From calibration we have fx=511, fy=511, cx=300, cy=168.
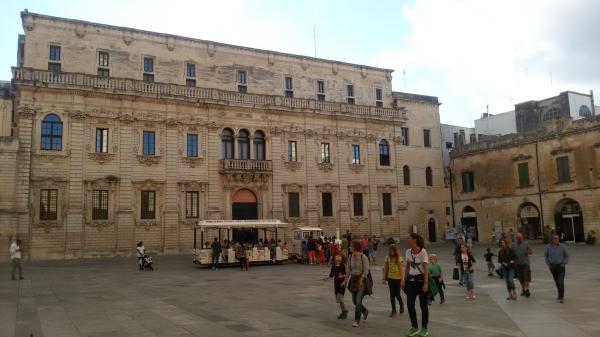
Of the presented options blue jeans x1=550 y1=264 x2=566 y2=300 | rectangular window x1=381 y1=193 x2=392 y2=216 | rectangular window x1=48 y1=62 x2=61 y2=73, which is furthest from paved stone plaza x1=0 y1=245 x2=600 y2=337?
rectangular window x1=381 y1=193 x2=392 y2=216

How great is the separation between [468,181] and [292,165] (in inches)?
696

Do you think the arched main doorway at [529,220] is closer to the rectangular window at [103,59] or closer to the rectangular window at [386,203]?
the rectangular window at [386,203]

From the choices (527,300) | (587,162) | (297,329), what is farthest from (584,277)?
(587,162)

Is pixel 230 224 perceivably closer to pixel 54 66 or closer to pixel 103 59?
pixel 103 59

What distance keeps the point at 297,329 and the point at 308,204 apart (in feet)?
96.0

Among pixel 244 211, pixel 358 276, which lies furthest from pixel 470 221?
pixel 358 276

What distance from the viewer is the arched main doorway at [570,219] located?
3755 cm

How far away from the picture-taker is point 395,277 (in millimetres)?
10312

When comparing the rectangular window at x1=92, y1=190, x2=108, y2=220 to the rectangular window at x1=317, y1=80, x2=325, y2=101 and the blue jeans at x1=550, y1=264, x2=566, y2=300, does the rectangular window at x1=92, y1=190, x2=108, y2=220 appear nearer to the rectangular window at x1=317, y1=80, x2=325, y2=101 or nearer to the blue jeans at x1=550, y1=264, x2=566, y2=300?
the rectangular window at x1=317, y1=80, x2=325, y2=101

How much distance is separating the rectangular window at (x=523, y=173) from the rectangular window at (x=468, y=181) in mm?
5008

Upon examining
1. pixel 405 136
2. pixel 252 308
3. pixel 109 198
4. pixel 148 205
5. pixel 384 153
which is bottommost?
pixel 252 308

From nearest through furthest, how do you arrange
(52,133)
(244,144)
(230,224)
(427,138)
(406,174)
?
(230,224) → (52,133) → (244,144) → (406,174) → (427,138)

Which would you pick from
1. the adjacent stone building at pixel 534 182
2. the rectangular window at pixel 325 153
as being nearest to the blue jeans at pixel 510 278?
the adjacent stone building at pixel 534 182

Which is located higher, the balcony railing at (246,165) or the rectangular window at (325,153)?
the rectangular window at (325,153)
